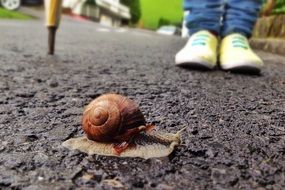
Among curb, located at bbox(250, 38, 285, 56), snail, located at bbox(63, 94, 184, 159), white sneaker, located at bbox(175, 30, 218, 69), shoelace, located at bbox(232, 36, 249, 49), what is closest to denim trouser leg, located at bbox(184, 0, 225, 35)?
shoelace, located at bbox(232, 36, 249, 49)

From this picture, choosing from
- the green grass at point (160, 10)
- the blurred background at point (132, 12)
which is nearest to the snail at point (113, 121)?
the blurred background at point (132, 12)

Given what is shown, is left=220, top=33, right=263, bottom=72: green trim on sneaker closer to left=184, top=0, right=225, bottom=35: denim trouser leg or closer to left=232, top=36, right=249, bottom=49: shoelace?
left=232, top=36, right=249, bottom=49: shoelace

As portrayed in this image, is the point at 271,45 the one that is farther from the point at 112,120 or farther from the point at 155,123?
the point at 112,120

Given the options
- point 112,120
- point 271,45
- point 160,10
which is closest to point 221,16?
point 271,45

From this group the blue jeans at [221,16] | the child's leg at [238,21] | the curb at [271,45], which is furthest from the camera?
the curb at [271,45]

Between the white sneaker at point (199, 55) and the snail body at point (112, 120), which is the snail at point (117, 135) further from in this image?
the white sneaker at point (199, 55)

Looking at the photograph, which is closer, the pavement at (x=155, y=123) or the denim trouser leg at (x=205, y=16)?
the pavement at (x=155, y=123)

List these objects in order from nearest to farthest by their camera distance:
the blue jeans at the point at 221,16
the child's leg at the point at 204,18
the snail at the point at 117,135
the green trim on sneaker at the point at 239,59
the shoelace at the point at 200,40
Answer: the snail at the point at 117,135
the green trim on sneaker at the point at 239,59
the shoelace at the point at 200,40
the child's leg at the point at 204,18
the blue jeans at the point at 221,16
